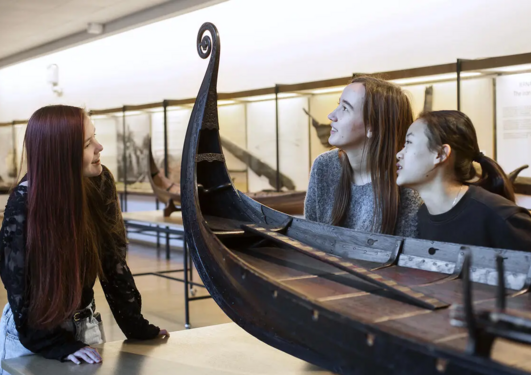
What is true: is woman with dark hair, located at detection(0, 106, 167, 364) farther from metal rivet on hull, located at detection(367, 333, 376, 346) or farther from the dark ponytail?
the dark ponytail

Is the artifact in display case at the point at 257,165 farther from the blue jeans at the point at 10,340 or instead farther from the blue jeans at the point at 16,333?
the blue jeans at the point at 10,340

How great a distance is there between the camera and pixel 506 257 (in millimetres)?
1870

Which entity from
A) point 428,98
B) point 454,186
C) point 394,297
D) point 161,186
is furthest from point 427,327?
point 161,186

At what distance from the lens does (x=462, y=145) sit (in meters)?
2.56

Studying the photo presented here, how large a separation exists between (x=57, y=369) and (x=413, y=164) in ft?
4.74

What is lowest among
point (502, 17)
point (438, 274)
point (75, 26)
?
point (438, 274)

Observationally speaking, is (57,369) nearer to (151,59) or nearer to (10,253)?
(10,253)

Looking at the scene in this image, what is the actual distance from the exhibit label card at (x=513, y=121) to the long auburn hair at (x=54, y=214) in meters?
3.96

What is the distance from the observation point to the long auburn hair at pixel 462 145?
249 centimetres

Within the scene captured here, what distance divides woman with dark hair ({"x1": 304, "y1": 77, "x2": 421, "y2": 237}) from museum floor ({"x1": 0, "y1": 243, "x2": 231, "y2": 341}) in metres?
3.56

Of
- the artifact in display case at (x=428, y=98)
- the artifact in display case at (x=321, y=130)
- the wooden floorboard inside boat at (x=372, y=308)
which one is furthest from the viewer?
the artifact in display case at (x=321, y=130)

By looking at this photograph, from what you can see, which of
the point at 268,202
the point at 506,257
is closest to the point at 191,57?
the point at 268,202

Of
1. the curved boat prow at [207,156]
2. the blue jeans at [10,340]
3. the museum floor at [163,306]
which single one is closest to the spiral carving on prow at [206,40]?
the curved boat prow at [207,156]

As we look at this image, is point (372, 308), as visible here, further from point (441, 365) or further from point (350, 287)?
point (441, 365)
